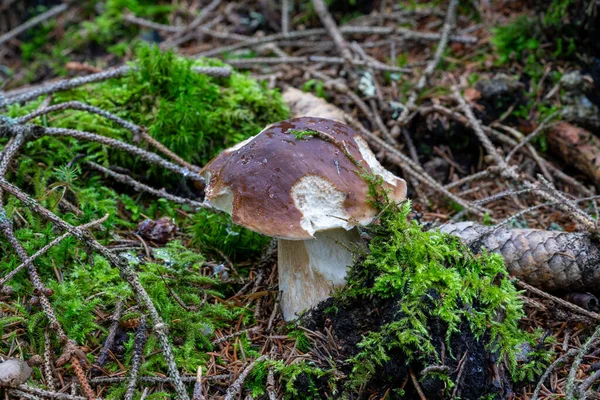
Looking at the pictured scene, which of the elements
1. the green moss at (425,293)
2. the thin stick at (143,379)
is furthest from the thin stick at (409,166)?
the thin stick at (143,379)

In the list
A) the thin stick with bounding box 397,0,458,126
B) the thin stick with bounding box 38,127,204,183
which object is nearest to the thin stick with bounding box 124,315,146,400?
the thin stick with bounding box 38,127,204,183

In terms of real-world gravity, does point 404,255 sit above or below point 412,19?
below

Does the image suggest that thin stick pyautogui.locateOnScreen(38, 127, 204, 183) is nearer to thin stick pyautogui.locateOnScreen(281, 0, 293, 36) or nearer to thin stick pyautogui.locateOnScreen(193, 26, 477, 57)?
thin stick pyautogui.locateOnScreen(193, 26, 477, 57)

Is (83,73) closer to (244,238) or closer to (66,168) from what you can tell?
(66,168)

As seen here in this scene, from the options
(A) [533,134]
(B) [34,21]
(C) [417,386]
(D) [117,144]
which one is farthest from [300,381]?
(B) [34,21]

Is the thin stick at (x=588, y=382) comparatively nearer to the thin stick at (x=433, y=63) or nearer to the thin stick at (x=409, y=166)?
the thin stick at (x=409, y=166)

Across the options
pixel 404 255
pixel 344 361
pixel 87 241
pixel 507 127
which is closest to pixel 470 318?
pixel 404 255

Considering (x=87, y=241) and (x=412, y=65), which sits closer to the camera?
(x=87, y=241)
